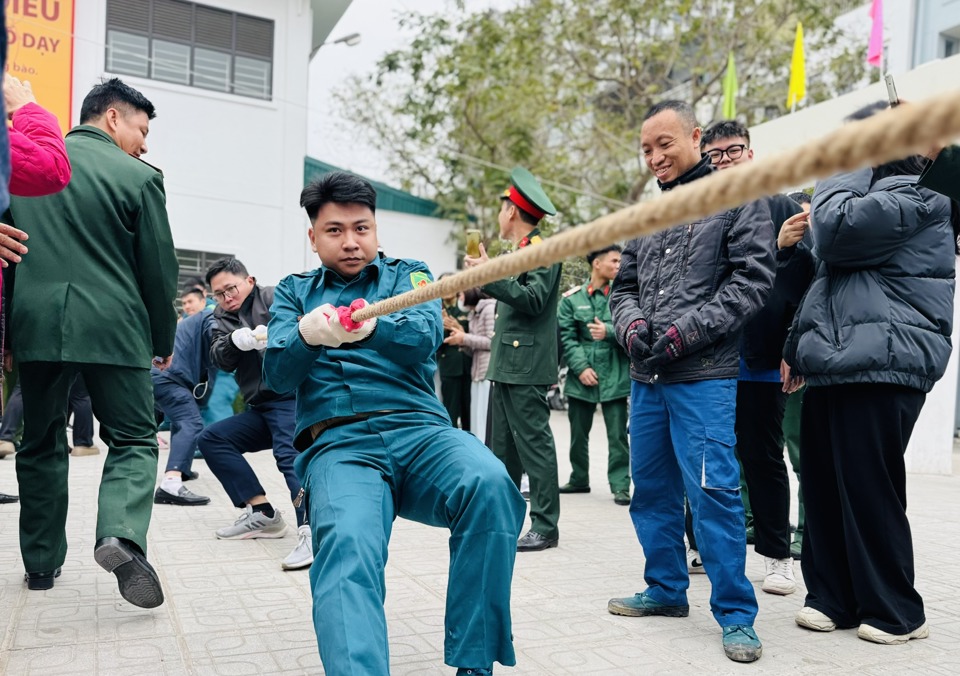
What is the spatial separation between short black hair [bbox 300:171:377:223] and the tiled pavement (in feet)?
4.89

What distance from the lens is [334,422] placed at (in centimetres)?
264

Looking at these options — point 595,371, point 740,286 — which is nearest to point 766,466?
→ point 740,286

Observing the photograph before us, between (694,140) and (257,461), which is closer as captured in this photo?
(694,140)

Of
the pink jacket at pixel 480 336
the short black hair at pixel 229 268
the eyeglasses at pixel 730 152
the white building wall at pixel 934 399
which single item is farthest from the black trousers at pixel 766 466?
the white building wall at pixel 934 399

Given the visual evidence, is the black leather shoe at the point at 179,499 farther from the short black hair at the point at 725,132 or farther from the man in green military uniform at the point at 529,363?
the short black hair at the point at 725,132

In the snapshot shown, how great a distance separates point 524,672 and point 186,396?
4.34 meters

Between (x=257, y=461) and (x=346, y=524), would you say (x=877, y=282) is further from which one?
(x=257, y=461)

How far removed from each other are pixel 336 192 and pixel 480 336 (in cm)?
451

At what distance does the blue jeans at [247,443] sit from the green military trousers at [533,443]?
1.18 metres

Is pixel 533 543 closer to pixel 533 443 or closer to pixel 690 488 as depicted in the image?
pixel 533 443

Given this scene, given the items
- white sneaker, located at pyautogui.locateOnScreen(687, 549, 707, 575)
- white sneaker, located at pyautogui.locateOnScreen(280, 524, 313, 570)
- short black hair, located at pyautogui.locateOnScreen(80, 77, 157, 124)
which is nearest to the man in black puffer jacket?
white sneaker, located at pyautogui.locateOnScreen(687, 549, 707, 575)

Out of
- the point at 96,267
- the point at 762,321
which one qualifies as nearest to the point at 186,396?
the point at 96,267

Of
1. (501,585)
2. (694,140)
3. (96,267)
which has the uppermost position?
(694,140)

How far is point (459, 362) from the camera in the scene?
26.2 feet
